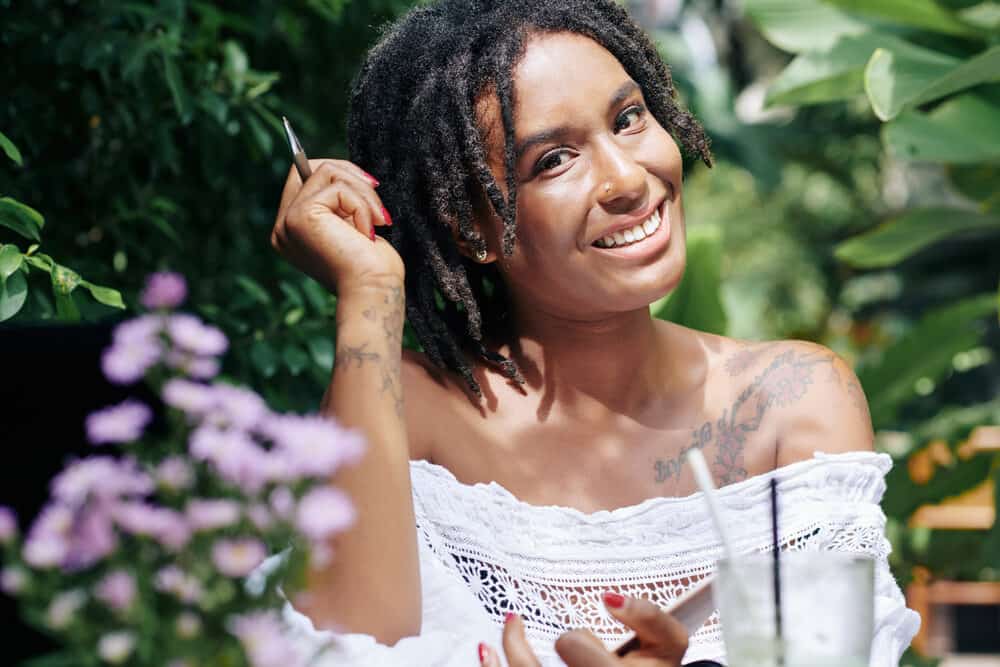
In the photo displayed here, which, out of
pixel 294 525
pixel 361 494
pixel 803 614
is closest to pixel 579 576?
pixel 361 494

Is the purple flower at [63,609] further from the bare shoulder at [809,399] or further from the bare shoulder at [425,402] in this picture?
the bare shoulder at [809,399]

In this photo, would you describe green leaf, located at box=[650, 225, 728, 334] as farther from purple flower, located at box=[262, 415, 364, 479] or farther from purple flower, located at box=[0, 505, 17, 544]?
purple flower, located at box=[0, 505, 17, 544]

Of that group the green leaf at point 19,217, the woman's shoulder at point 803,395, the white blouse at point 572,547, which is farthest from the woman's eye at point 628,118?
the green leaf at point 19,217

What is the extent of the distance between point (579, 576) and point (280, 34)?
5.03 feet

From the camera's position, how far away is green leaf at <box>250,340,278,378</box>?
7.00ft

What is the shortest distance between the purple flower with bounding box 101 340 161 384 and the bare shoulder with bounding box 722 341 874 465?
3.93 feet

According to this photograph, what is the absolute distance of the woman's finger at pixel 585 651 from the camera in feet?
3.51

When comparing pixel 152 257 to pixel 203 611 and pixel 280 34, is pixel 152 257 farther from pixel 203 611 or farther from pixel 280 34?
pixel 203 611

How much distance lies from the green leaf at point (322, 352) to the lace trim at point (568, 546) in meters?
0.47

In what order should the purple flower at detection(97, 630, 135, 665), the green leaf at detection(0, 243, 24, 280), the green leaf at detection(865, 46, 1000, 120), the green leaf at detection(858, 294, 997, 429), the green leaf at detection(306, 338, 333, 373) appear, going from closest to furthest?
the purple flower at detection(97, 630, 135, 665)
the green leaf at detection(0, 243, 24, 280)
the green leaf at detection(306, 338, 333, 373)
the green leaf at detection(865, 46, 1000, 120)
the green leaf at detection(858, 294, 997, 429)

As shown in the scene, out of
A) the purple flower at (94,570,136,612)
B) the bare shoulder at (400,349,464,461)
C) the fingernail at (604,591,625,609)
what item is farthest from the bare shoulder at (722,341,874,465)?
the purple flower at (94,570,136,612)

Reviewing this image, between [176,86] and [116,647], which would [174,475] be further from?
[176,86]

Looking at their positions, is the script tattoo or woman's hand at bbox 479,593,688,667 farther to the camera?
the script tattoo

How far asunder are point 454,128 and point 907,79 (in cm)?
130
